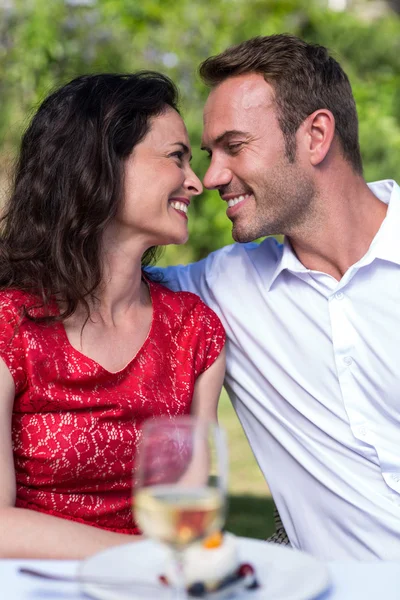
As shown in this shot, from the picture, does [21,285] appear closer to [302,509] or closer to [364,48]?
[302,509]

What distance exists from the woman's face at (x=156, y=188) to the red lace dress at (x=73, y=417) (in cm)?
36

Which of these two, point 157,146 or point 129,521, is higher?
point 157,146

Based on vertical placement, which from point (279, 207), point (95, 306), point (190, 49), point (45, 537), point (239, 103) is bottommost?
point (45, 537)

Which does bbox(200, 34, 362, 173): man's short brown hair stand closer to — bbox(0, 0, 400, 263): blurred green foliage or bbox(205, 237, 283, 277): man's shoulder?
bbox(205, 237, 283, 277): man's shoulder

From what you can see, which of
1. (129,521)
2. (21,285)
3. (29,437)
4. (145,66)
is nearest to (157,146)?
(21,285)

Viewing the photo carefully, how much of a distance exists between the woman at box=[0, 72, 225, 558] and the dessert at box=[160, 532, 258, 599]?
91 centimetres

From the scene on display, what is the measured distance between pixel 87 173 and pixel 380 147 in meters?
8.12

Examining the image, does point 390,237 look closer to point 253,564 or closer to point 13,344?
point 13,344

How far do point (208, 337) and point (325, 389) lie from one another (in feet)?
1.29

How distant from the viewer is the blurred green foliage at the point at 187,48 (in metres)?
8.75

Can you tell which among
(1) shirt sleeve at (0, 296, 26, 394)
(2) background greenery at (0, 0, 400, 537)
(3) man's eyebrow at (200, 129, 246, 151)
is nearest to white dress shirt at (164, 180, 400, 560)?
(3) man's eyebrow at (200, 129, 246, 151)

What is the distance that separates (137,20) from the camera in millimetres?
11172

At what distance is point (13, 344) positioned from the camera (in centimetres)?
221

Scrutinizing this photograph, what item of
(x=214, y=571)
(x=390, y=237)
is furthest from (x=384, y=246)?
(x=214, y=571)
